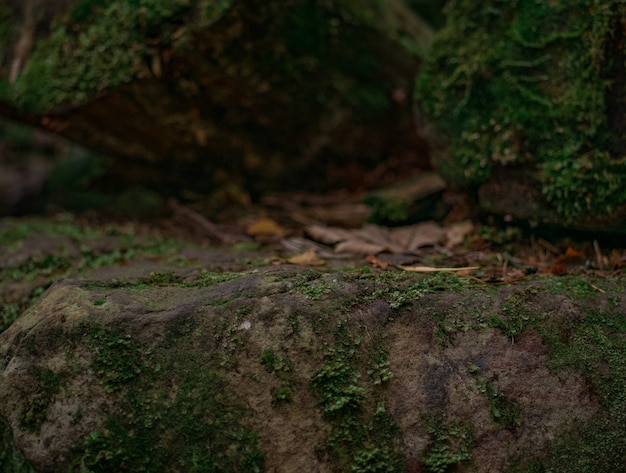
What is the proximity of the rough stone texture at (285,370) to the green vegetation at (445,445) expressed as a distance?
0.06 feet

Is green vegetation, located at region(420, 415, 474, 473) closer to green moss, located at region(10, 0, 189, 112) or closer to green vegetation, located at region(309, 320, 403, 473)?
green vegetation, located at region(309, 320, 403, 473)

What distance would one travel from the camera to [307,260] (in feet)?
9.45

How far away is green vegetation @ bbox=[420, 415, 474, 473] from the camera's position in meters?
1.89

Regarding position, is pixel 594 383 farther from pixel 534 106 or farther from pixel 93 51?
pixel 93 51

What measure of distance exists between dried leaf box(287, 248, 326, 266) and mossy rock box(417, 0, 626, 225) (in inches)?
44.1

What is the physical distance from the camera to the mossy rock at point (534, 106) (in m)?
2.74

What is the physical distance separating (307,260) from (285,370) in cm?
95

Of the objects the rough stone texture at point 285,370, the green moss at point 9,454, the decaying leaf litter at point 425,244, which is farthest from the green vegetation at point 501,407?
the green moss at point 9,454

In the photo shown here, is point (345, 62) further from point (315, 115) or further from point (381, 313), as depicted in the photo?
point (381, 313)

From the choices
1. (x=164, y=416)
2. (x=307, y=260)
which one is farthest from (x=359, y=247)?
(x=164, y=416)

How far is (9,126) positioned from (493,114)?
508 cm

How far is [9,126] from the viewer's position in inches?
225

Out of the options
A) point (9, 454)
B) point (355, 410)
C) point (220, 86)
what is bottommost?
point (355, 410)

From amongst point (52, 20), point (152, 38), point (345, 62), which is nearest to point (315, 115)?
point (345, 62)
